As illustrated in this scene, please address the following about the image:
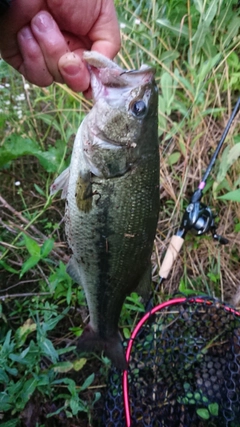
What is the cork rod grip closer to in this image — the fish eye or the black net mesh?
the black net mesh

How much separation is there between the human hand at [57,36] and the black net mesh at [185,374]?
1.56m

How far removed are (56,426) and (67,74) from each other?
2056 millimetres

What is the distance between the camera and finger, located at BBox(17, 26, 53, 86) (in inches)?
71.1

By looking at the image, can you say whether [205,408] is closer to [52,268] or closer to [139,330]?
[139,330]

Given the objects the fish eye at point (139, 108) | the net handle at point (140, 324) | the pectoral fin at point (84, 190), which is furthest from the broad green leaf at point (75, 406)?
the fish eye at point (139, 108)

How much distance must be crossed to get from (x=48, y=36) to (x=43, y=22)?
77 mm

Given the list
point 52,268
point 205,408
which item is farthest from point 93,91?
point 205,408

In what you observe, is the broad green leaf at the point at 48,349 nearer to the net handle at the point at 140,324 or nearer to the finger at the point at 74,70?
the net handle at the point at 140,324

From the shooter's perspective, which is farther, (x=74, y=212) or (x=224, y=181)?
(x=224, y=181)

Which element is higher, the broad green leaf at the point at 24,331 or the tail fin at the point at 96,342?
the tail fin at the point at 96,342

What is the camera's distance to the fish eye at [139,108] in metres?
1.65

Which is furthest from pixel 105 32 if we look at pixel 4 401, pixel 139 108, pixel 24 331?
pixel 4 401

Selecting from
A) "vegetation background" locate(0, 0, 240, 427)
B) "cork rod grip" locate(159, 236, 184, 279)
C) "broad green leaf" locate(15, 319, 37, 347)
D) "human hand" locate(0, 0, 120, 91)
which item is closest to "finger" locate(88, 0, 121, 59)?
"human hand" locate(0, 0, 120, 91)

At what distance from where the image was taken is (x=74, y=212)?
5.70 feet
